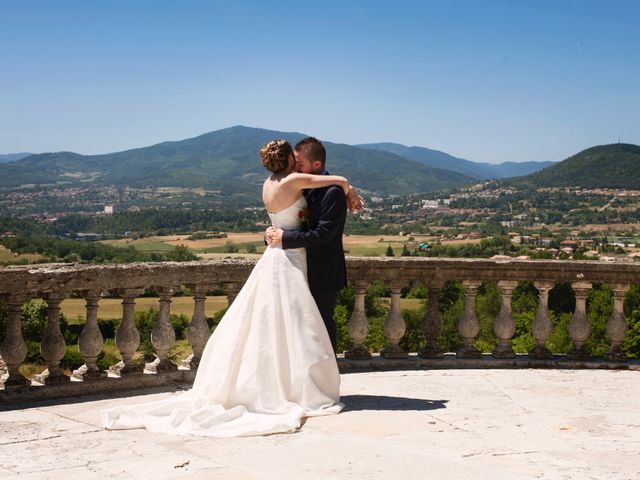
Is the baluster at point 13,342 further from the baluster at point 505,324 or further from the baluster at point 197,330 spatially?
the baluster at point 505,324

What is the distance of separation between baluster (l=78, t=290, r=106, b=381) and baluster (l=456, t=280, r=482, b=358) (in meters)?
3.64

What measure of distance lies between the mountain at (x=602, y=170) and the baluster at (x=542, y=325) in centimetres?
17112

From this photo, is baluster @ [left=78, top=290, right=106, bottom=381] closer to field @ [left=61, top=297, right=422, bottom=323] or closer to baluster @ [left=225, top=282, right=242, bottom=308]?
field @ [left=61, top=297, right=422, bottom=323]

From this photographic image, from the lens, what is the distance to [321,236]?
5.99m

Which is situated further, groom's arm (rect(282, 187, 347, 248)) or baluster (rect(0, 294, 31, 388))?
groom's arm (rect(282, 187, 347, 248))

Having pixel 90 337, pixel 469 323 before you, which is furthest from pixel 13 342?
pixel 469 323

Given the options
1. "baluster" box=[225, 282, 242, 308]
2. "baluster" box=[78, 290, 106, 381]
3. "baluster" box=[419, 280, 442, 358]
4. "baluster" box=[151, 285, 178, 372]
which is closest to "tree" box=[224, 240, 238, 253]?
"baluster" box=[419, 280, 442, 358]

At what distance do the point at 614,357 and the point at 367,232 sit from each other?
401 ft

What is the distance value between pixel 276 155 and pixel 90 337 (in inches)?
85.6

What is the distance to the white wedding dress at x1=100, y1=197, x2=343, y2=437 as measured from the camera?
17.5ft

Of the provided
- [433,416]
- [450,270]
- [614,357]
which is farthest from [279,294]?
[614,357]

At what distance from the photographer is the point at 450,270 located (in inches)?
311

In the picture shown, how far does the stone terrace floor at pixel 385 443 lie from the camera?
14.1 feet

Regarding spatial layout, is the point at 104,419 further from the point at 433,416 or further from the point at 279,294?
the point at 433,416
